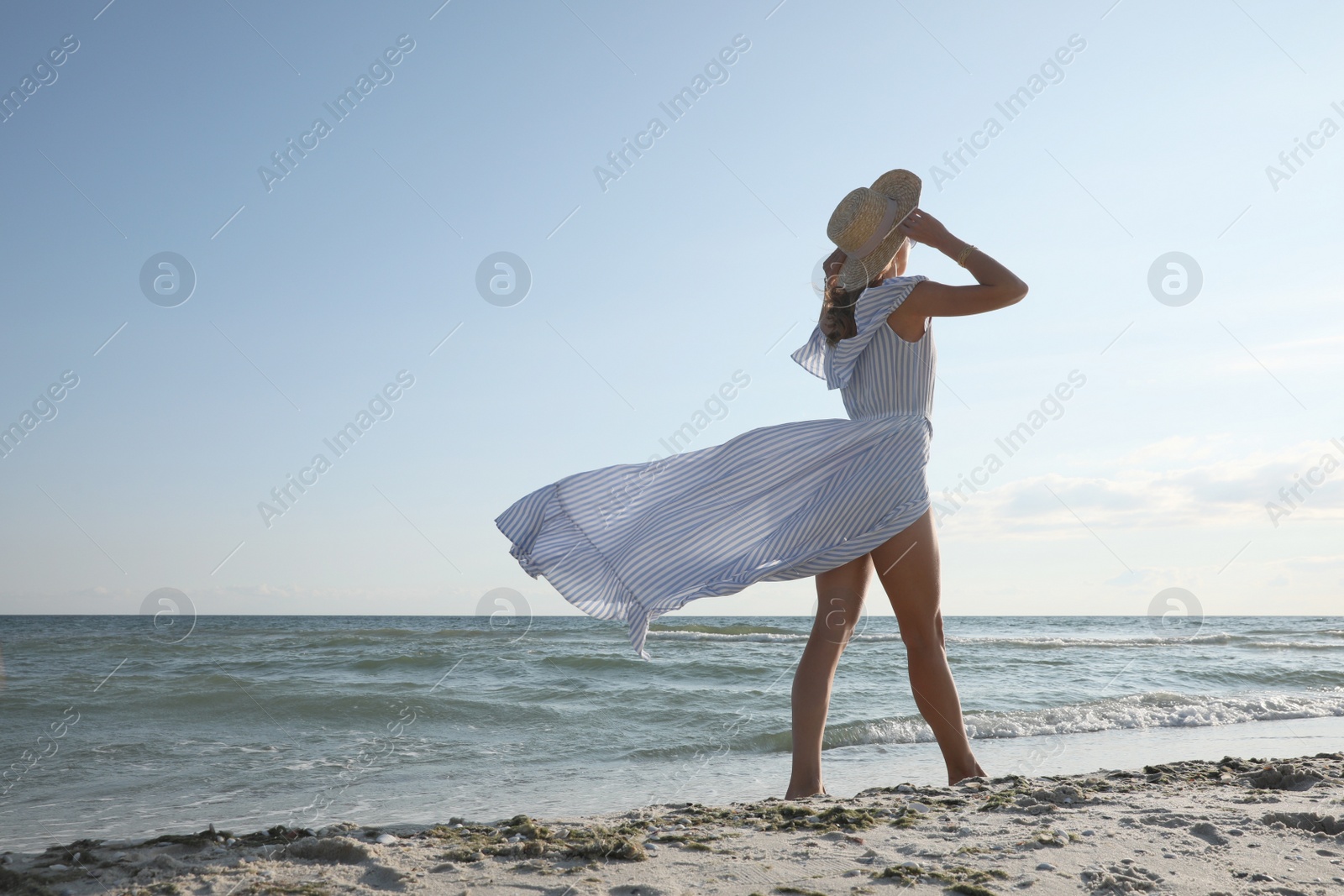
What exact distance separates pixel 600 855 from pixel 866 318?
1901 millimetres

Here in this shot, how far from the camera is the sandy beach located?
1.99m

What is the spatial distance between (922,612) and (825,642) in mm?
352

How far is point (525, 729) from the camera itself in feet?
20.9

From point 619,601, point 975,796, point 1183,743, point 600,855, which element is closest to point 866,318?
point 619,601

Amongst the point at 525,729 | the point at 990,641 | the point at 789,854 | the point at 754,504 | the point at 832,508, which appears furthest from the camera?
the point at 990,641

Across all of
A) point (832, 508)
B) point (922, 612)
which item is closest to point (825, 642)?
point (922, 612)

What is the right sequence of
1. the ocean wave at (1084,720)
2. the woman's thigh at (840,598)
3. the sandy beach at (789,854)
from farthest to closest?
the ocean wave at (1084,720), the woman's thigh at (840,598), the sandy beach at (789,854)

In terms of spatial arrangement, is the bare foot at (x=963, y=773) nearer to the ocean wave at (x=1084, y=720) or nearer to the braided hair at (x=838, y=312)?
the braided hair at (x=838, y=312)

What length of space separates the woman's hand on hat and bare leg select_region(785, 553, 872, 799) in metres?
1.11

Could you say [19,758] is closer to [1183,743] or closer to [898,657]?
[1183,743]

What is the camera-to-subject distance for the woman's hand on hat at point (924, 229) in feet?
9.70

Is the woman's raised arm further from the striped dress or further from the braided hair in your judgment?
the braided hair

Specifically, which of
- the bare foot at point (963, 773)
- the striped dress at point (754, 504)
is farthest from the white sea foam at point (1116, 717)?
the striped dress at point (754, 504)

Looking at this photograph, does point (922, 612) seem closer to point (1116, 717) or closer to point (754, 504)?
point (754, 504)
